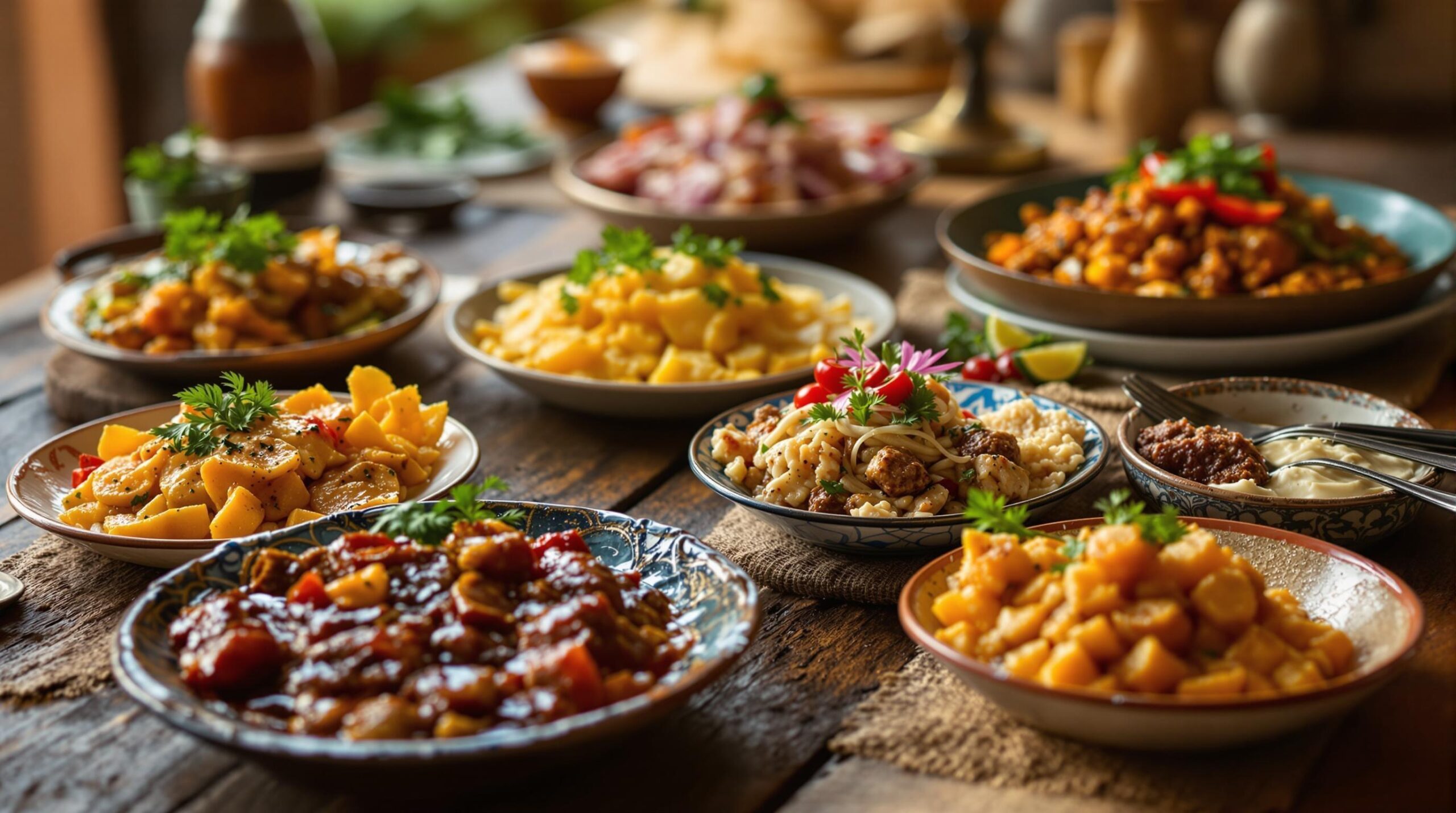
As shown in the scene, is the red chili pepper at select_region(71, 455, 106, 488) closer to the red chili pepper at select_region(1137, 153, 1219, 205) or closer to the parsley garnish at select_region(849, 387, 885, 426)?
the parsley garnish at select_region(849, 387, 885, 426)


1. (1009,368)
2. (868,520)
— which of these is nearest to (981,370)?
(1009,368)

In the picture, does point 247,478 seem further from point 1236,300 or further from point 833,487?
point 1236,300

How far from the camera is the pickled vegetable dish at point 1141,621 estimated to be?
5.00 feet

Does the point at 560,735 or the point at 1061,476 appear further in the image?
the point at 1061,476

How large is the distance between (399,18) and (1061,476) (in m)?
8.23

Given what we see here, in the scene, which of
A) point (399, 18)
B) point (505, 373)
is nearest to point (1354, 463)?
point (505, 373)

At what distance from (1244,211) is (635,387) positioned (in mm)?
1475

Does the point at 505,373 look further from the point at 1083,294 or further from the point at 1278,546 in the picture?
the point at 1278,546

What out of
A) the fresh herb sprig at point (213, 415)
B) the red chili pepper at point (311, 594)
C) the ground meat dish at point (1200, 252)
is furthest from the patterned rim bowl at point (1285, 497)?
the fresh herb sprig at point (213, 415)

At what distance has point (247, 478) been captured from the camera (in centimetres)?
209

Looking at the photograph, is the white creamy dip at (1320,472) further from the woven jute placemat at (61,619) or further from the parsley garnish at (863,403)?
the woven jute placemat at (61,619)

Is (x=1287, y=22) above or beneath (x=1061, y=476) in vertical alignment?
above

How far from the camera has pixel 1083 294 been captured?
2.88 meters

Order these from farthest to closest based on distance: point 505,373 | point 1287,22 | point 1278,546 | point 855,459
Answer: point 1287,22 < point 505,373 < point 855,459 < point 1278,546
